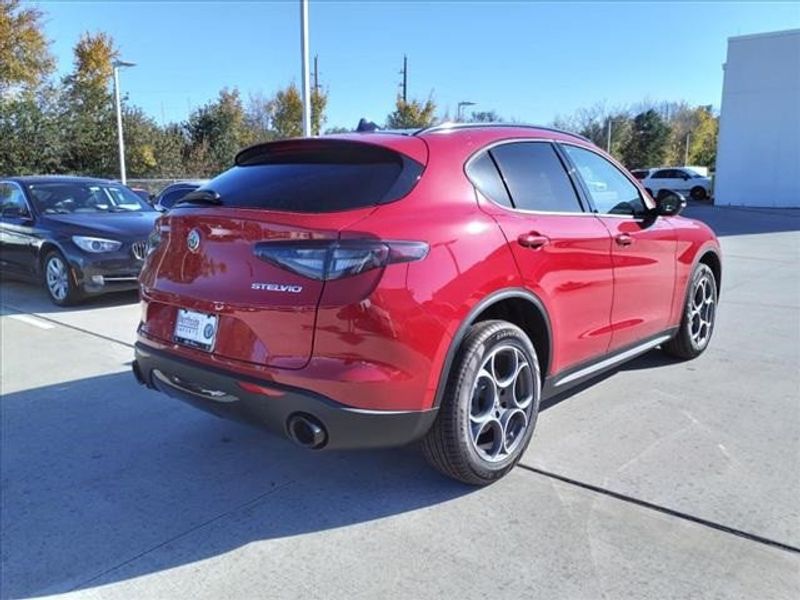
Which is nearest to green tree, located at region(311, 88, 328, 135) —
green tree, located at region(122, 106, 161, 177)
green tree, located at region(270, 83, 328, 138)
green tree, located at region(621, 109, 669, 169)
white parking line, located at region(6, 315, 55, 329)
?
green tree, located at region(270, 83, 328, 138)

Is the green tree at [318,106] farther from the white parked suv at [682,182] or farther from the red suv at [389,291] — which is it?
the red suv at [389,291]

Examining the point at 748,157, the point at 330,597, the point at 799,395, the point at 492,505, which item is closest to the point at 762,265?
the point at 799,395

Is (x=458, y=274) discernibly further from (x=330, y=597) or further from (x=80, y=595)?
(x=80, y=595)

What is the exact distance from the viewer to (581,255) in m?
3.63

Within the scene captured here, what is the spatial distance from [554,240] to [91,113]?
2978 cm

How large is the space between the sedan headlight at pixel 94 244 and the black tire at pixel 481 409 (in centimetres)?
582

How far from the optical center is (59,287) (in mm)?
7852

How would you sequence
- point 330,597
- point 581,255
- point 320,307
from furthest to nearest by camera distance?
1. point 581,255
2. point 320,307
3. point 330,597

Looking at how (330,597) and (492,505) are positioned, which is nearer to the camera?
(330,597)

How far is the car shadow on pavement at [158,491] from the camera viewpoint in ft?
9.15

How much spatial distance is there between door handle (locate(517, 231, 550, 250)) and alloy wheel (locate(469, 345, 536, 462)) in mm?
494

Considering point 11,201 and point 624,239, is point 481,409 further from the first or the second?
point 11,201

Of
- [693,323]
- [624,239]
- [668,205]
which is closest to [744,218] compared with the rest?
[693,323]

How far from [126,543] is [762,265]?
1105 cm
